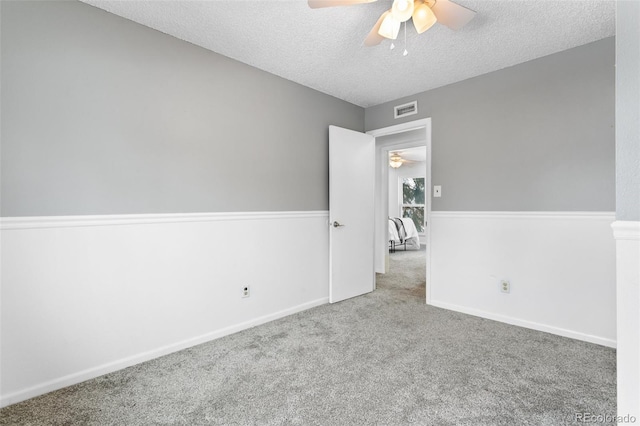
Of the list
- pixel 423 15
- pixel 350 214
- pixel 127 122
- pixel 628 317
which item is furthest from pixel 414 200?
pixel 628 317

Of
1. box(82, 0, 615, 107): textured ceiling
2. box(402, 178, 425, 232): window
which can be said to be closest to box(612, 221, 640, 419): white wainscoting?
box(82, 0, 615, 107): textured ceiling

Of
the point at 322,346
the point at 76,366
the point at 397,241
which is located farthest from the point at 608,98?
the point at 397,241

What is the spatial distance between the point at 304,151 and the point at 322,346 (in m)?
1.88

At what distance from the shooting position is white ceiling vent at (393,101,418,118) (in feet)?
11.2

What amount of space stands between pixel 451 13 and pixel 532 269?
84.4 inches

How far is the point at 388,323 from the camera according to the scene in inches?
107

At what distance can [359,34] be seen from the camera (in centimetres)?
223

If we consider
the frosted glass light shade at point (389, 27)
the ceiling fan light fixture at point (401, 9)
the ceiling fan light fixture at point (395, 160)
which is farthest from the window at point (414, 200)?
the ceiling fan light fixture at point (401, 9)

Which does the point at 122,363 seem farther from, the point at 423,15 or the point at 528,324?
the point at 528,324

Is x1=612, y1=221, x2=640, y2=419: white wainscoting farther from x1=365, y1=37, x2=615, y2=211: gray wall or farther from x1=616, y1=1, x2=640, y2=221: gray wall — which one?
x1=365, y1=37, x2=615, y2=211: gray wall

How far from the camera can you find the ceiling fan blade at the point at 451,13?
1712 millimetres

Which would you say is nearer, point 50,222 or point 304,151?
point 50,222

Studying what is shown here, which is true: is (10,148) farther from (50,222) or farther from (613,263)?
(613,263)

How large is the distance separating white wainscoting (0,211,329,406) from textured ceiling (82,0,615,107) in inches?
52.6
